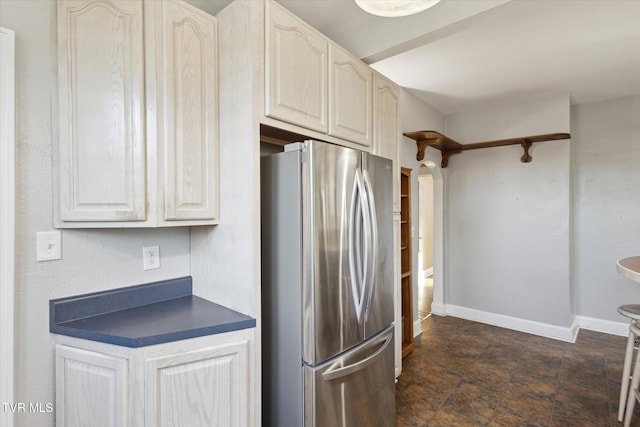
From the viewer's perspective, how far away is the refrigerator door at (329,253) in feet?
4.80

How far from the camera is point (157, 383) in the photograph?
1245 mm

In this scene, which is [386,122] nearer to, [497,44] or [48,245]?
[497,44]

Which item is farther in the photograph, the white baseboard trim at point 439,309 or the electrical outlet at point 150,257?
the white baseboard trim at point 439,309

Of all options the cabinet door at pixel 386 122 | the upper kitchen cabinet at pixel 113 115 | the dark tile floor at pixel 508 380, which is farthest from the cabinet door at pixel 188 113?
the dark tile floor at pixel 508 380

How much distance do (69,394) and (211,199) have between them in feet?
3.33

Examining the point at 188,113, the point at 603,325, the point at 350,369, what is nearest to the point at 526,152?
the point at 603,325

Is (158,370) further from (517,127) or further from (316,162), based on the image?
(517,127)

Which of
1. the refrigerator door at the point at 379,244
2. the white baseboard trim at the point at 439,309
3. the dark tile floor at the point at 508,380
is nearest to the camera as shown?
the refrigerator door at the point at 379,244

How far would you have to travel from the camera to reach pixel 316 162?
1473 millimetres

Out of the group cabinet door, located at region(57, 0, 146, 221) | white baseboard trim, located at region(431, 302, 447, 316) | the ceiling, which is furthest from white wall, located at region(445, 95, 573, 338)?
cabinet door, located at region(57, 0, 146, 221)

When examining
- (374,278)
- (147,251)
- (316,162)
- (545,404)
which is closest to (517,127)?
(545,404)

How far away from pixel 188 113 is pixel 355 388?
5.28 ft

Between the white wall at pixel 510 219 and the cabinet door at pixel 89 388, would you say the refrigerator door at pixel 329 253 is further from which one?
the white wall at pixel 510 219

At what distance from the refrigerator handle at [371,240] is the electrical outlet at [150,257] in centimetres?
115
